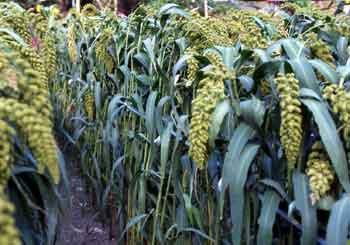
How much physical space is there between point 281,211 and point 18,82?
69 centimetres

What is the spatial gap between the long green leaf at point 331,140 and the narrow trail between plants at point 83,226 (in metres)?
1.53

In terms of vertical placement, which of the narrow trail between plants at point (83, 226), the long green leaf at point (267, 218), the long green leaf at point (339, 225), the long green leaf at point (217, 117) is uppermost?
the long green leaf at point (217, 117)

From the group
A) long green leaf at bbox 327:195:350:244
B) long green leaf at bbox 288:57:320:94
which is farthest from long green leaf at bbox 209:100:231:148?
long green leaf at bbox 327:195:350:244

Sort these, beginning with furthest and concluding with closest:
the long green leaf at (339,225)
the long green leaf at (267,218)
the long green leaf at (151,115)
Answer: the long green leaf at (151,115)
the long green leaf at (267,218)
the long green leaf at (339,225)

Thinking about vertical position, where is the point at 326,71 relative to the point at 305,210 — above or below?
above

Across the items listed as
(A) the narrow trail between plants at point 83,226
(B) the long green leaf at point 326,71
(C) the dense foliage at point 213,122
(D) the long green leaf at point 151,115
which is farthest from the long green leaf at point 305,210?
(A) the narrow trail between plants at point 83,226

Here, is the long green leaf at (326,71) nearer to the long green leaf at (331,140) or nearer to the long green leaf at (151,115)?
the long green leaf at (331,140)

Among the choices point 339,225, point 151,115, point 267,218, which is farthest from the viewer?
point 151,115

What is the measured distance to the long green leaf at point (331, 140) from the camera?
3.56 feet

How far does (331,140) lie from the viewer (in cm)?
110

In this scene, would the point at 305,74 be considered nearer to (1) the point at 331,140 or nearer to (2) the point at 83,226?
(1) the point at 331,140

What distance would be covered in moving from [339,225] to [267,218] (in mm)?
172

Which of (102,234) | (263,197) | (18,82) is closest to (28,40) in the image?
(18,82)

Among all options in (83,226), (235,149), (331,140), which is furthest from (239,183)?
(83,226)
